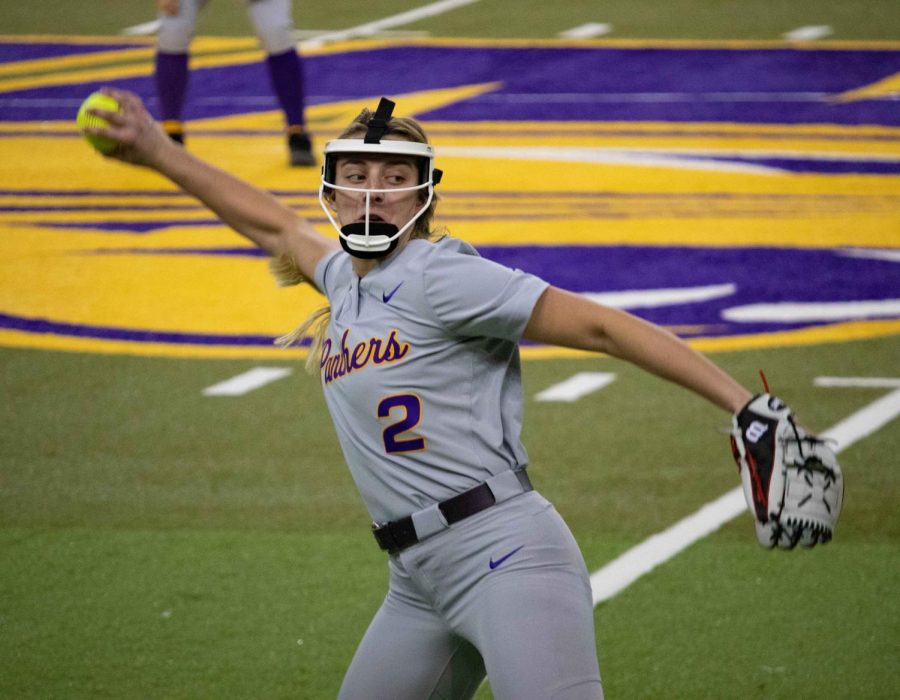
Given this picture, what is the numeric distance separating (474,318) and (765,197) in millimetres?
9029

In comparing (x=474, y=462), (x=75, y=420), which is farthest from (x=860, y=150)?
(x=474, y=462)

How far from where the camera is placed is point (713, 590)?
5.98 meters

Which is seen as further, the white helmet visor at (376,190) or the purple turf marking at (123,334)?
the purple turf marking at (123,334)

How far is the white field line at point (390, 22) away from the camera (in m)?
19.1

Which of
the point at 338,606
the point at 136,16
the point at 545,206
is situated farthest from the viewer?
the point at 136,16

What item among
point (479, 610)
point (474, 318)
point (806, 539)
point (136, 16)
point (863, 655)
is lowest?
point (136, 16)

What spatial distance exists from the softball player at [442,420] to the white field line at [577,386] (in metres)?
4.27

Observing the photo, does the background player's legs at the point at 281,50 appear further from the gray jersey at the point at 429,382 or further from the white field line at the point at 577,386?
the gray jersey at the point at 429,382

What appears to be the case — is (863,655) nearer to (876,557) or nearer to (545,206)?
(876,557)

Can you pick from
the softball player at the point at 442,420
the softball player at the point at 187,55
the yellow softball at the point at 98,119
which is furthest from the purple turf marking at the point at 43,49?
the softball player at the point at 442,420

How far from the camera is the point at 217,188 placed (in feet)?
13.7

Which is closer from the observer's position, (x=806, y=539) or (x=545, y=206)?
(x=806, y=539)

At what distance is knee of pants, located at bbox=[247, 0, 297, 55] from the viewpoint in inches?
500

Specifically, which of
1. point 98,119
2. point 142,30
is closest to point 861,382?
point 98,119
